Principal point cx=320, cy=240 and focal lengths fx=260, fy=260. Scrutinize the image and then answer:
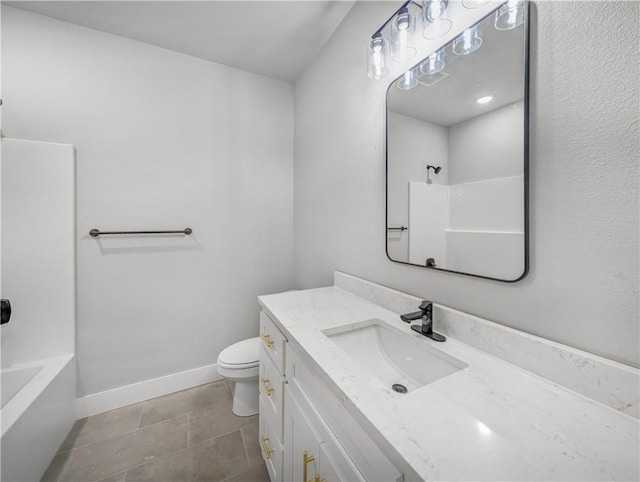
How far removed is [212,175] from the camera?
6.54ft

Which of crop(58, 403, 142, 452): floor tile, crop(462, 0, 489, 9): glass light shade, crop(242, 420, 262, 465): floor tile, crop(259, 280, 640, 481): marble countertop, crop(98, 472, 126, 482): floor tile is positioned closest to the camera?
crop(259, 280, 640, 481): marble countertop

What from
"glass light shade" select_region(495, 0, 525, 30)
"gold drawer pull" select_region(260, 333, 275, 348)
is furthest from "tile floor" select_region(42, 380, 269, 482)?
"glass light shade" select_region(495, 0, 525, 30)

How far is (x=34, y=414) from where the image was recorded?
46.9 inches

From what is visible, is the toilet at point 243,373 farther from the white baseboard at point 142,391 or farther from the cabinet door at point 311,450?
the cabinet door at point 311,450

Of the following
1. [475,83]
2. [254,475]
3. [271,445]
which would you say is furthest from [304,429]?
[475,83]

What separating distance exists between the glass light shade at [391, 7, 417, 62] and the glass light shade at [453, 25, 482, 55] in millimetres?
217

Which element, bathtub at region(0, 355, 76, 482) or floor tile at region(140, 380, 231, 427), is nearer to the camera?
bathtub at region(0, 355, 76, 482)

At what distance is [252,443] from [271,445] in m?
0.41

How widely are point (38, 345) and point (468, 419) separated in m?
2.18

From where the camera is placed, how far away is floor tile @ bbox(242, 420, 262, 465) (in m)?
1.38

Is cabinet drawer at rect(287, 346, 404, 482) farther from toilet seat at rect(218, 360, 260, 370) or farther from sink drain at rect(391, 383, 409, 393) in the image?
toilet seat at rect(218, 360, 260, 370)

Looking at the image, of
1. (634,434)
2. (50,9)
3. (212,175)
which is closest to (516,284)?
(634,434)

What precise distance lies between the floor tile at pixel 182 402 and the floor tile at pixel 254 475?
62 cm

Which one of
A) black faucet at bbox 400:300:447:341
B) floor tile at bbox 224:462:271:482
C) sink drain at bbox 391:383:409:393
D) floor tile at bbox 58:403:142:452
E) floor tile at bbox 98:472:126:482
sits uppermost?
black faucet at bbox 400:300:447:341
